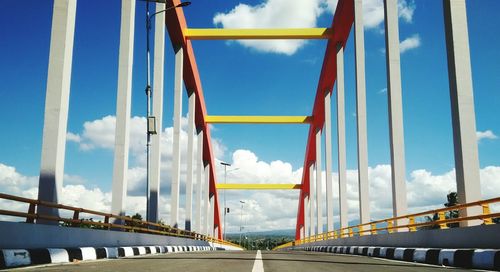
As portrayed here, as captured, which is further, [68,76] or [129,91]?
[129,91]

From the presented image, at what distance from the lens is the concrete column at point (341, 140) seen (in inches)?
957

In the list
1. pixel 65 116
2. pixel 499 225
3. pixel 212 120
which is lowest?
pixel 499 225

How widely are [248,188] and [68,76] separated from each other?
48.9 meters

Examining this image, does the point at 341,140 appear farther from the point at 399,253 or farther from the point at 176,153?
the point at 399,253

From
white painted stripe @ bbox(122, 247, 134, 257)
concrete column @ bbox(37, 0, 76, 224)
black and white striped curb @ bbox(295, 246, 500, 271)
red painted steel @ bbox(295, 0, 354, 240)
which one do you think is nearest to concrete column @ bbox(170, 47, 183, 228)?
red painted steel @ bbox(295, 0, 354, 240)

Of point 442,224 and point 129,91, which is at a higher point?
point 129,91

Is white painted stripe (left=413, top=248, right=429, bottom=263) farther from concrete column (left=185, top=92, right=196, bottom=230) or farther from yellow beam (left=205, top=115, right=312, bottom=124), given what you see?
yellow beam (left=205, top=115, right=312, bottom=124)

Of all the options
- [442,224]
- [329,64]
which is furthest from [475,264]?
[329,64]

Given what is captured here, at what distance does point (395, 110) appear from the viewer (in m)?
15.8

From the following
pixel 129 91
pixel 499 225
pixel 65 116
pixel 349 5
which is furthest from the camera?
pixel 349 5

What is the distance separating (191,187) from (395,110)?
15634mm

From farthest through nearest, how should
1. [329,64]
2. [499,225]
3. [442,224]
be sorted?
[329,64]
[442,224]
[499,225]

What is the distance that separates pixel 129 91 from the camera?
14734 millimetres

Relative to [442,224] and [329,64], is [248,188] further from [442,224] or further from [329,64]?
[442,224]
